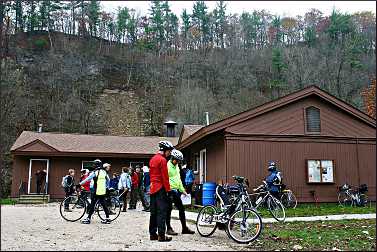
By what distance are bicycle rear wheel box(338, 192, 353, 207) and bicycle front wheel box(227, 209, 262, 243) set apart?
10476 millimetres

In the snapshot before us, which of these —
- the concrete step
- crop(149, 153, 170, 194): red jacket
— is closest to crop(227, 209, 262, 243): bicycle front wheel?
crop(149, 153, 170, 194): red jacket

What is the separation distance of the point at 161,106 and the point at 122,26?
22665mm

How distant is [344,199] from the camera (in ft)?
57.5

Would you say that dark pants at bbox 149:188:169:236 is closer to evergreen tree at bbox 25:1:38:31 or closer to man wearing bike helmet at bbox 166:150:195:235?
man wearing bike helmet at bbox 166:150:195:235

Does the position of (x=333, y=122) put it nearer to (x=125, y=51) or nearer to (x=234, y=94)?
(x=234, y=94)

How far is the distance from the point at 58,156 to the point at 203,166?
32.9ft

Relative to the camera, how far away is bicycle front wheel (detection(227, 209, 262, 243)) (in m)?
7.89

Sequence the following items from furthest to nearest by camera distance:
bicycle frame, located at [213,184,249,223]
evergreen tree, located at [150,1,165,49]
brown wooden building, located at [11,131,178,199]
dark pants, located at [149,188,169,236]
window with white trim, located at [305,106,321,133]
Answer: evergreen tree, located at [150,1,165,49]
brown wooden building, located at [11,131,178,199]
window with white trim, located at [305,106,321,133]
bicycle frame, located at [213,184,249,223]
dark pants, located at [149,188,169,236]

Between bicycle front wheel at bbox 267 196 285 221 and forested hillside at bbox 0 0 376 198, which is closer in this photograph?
bicycle front wheel at bbox 267 196 285 221

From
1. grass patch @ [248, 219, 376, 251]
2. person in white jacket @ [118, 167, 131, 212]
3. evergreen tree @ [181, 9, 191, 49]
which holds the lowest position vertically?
grass patch @ [248, 219, 376, 251]

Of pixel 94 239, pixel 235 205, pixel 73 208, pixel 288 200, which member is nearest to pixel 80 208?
pixel 73 208

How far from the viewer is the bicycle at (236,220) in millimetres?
7966

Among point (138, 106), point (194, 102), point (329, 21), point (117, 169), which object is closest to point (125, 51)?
point (138, 106)

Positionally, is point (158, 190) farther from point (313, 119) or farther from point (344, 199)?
point (344, 199)
